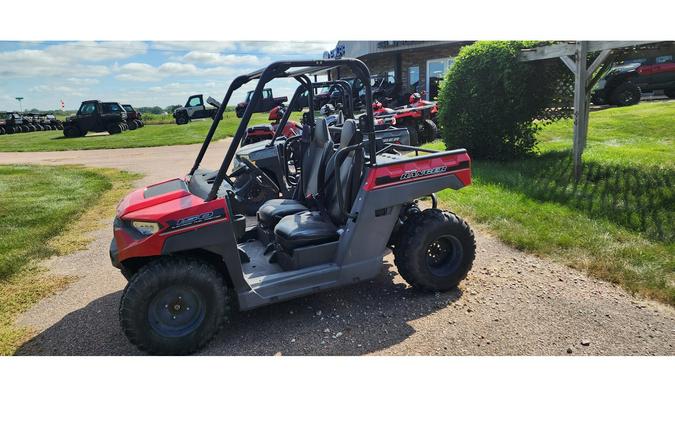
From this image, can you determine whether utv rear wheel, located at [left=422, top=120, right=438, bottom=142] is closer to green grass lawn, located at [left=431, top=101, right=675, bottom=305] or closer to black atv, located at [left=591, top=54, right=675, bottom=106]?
green grass lawn, located at [left=431, top=101, right=675, bottom=305]

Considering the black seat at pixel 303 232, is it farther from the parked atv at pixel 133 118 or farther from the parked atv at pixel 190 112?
the parked atv at pixel 133 118

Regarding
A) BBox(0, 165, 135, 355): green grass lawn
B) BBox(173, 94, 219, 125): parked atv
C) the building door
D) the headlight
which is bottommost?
BBox(0, 165, 135, 355): green grass lawn

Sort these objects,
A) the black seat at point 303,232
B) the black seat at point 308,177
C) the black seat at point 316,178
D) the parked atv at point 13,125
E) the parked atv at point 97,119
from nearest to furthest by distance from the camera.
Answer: the black seat at point 303,232, the black seat at point 316,178, the black seat at point 308,177, the parked atv at point 13,125, the parked atv at point 97,119

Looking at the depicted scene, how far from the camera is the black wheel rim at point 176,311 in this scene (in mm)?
2914

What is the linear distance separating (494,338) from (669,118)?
10389 millimetres

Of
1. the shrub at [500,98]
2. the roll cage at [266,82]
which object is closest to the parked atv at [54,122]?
the shrub at [500,98]

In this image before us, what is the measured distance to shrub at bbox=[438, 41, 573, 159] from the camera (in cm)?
801

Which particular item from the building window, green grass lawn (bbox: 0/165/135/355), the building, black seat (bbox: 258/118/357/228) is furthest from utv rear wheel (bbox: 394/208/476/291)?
the building window

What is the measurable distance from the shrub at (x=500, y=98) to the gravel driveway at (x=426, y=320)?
4658 millimetres

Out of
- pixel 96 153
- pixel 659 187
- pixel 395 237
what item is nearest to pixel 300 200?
pixel 395 237

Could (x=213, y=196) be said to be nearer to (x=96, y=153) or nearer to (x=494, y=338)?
(x=494, y=338)

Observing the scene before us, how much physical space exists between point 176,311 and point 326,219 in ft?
4.51

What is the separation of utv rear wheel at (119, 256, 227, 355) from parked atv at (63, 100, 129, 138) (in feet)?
64.2

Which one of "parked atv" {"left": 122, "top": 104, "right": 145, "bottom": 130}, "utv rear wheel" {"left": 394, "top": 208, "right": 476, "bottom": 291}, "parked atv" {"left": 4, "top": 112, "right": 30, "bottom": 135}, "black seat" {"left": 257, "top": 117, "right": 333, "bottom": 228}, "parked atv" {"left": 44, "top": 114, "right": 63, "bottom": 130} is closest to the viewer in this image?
"utv rear wheel" {"left": 394, "top": 208, "right": 476, "bottom": 291}
